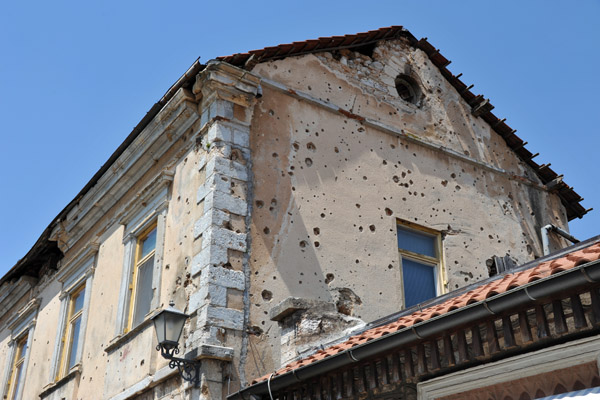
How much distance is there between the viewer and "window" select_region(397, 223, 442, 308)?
986 centimetres

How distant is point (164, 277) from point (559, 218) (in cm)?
725

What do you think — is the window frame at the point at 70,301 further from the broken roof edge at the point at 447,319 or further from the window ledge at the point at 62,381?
the broken roof edge at the point at 447,319

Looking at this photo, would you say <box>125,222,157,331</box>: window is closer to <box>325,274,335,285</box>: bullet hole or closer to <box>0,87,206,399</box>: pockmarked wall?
<box>0,87,206,399</box>: pockmarked wall

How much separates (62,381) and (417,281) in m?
5.93

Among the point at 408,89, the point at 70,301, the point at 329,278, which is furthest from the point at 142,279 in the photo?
the point at 408,89

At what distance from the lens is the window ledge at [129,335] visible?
9.13 metres

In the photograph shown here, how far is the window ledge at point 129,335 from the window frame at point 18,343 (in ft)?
15.0

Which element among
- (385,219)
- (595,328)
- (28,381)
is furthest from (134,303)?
(595,328)

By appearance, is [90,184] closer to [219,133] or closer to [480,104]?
[219,133]

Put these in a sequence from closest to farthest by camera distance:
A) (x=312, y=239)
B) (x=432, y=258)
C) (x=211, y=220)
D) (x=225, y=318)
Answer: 1. (x=225, y=318)
2. (x=211, y=220)
3. (x=312, y=239)
4. (x=432, y=258)

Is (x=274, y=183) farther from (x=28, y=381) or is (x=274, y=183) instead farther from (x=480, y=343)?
(x=28, y=381)

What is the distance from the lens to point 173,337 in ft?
25.0

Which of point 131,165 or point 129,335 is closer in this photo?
point 129,335

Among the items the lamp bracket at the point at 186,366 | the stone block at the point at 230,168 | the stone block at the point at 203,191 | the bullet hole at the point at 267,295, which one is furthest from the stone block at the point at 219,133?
the lamp bracket at the point at 186,366
